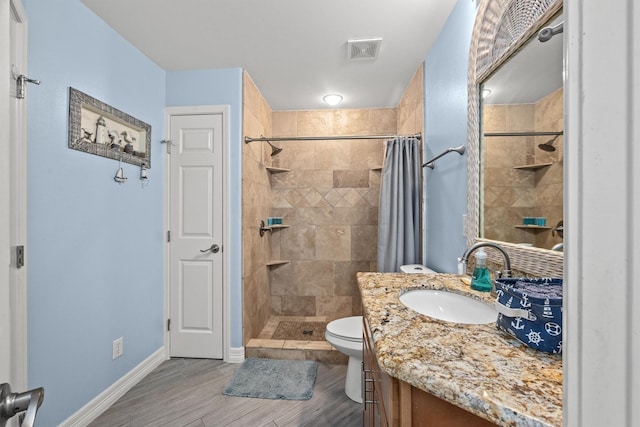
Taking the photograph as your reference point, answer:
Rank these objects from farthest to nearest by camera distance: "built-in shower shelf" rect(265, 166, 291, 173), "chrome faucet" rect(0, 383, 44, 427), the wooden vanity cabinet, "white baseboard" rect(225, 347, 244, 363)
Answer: "built-in shower shelf" rect(265, 166, 291, 173) < "white baseboard" rect(225, 347, 244, 363) < the wooden vanity cabinet < "chrome faucet" rect(0, 383, 44, 427)

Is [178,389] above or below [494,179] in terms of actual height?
below

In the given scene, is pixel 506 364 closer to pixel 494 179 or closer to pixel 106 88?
pixel 494 179

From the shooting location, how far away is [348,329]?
203cm

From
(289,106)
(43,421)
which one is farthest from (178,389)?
(289,106)

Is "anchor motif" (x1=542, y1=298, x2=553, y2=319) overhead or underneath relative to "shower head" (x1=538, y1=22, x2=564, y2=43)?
underneath

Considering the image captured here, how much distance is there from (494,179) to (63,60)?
2254 mm

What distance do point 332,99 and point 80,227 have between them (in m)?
2.40

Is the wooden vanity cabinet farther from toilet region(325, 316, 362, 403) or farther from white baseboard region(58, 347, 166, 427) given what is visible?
white baseboard region(58, 347, 166, 427)

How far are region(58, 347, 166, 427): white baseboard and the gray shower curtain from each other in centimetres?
196

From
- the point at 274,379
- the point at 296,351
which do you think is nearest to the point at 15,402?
the point at 274,379

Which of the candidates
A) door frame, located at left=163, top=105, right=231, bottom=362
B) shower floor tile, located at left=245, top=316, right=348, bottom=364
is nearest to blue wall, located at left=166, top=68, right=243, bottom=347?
door frame, located at left=163, top=105, right=231, bottom=362

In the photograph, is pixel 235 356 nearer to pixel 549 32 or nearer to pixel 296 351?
pixel 296 351

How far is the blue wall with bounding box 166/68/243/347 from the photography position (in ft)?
7.77

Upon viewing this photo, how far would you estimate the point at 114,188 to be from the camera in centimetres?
188
